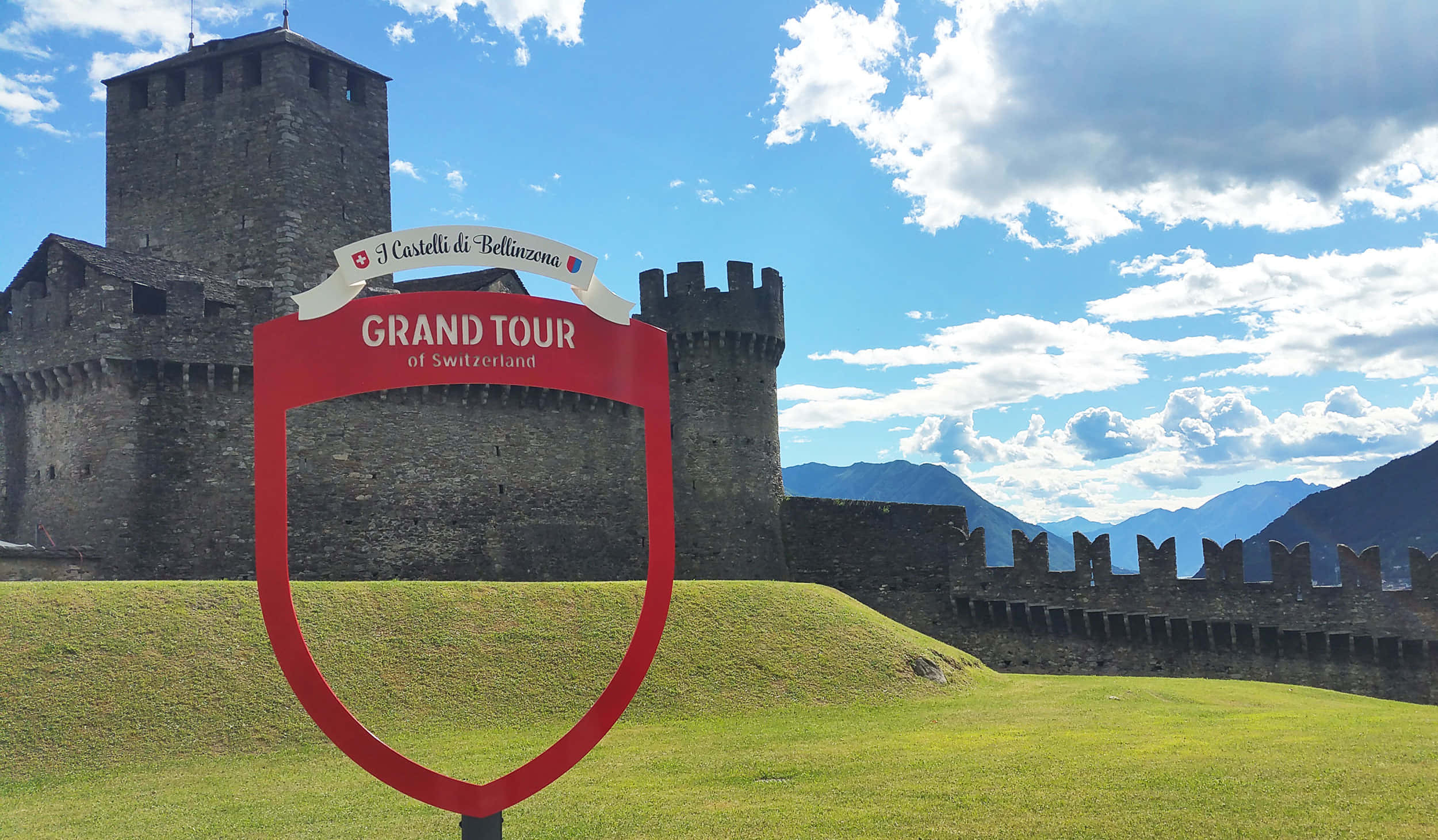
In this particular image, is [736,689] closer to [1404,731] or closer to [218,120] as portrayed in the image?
[1404,731]

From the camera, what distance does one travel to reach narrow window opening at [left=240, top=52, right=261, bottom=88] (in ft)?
111

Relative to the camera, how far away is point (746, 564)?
37125 millimetres

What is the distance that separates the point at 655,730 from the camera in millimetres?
18359

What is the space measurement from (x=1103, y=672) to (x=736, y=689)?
1765 cm

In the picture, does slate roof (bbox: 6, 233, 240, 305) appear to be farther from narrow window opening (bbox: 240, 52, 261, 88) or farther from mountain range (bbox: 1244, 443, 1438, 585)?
mountain range (bbox: 1244, 443, 1438, 585)

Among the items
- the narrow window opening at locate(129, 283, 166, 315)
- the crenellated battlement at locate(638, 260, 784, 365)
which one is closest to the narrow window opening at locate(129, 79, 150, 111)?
the narrow window opening at locate(129, 283, 166, 315)

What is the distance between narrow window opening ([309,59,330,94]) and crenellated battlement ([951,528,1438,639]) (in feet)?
86.6

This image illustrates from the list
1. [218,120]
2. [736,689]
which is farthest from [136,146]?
[736,689]

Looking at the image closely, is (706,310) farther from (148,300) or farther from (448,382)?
(448,382)

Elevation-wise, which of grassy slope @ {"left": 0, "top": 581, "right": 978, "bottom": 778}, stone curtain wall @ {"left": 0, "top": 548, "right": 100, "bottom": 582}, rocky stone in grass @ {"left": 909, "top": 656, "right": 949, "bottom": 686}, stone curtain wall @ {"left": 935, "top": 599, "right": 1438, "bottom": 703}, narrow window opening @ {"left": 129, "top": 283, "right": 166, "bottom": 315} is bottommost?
stone curtain wall @ {"left": 935, "top": 599, "right": 1438, "bottom": 703}

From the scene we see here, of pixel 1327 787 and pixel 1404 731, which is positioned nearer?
pixel 1327 787

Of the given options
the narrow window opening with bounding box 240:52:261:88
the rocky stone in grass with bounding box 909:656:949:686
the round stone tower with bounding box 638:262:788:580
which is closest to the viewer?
the rocky stone in grass with bounding box 909:656:949:686

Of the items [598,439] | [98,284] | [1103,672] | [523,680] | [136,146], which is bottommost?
[1103,672]

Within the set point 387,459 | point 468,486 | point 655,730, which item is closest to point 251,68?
point 387,459
